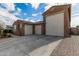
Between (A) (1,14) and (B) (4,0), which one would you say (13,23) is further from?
(B) (4,0)

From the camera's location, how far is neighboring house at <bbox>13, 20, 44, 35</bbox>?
6.85 metres

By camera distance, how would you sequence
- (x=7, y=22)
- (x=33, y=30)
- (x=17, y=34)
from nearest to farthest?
1. (x=7, y=22)
2. (x=17, y=34)
3. (x=33, y=30)

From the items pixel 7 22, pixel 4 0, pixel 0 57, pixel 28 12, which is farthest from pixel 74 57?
pixel 4 0

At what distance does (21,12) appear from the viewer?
21.6 feet

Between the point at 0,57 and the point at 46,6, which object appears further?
the point at 46,6

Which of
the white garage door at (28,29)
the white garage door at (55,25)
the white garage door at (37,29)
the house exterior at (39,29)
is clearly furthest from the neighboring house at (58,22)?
the white garage door at (28,29)

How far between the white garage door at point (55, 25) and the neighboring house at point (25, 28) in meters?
0.63

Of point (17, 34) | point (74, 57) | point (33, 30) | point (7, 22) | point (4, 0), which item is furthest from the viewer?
point (33, 30)

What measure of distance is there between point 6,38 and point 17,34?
789mm

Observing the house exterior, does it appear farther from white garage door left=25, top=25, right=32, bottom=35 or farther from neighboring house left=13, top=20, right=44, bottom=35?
white garage door left=25, top=25, right=32, bottom=35

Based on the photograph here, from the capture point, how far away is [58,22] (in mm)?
8047

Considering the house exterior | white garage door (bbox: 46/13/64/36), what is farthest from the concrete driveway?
the house exterior

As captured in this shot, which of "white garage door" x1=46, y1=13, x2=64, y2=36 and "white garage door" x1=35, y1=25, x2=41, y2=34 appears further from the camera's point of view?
"white garage door" x1=35, y1=25, x2=41, y2=34

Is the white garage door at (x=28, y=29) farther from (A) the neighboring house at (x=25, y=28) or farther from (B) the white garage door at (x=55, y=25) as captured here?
(B) the white garage door at (x=55, y=25)
